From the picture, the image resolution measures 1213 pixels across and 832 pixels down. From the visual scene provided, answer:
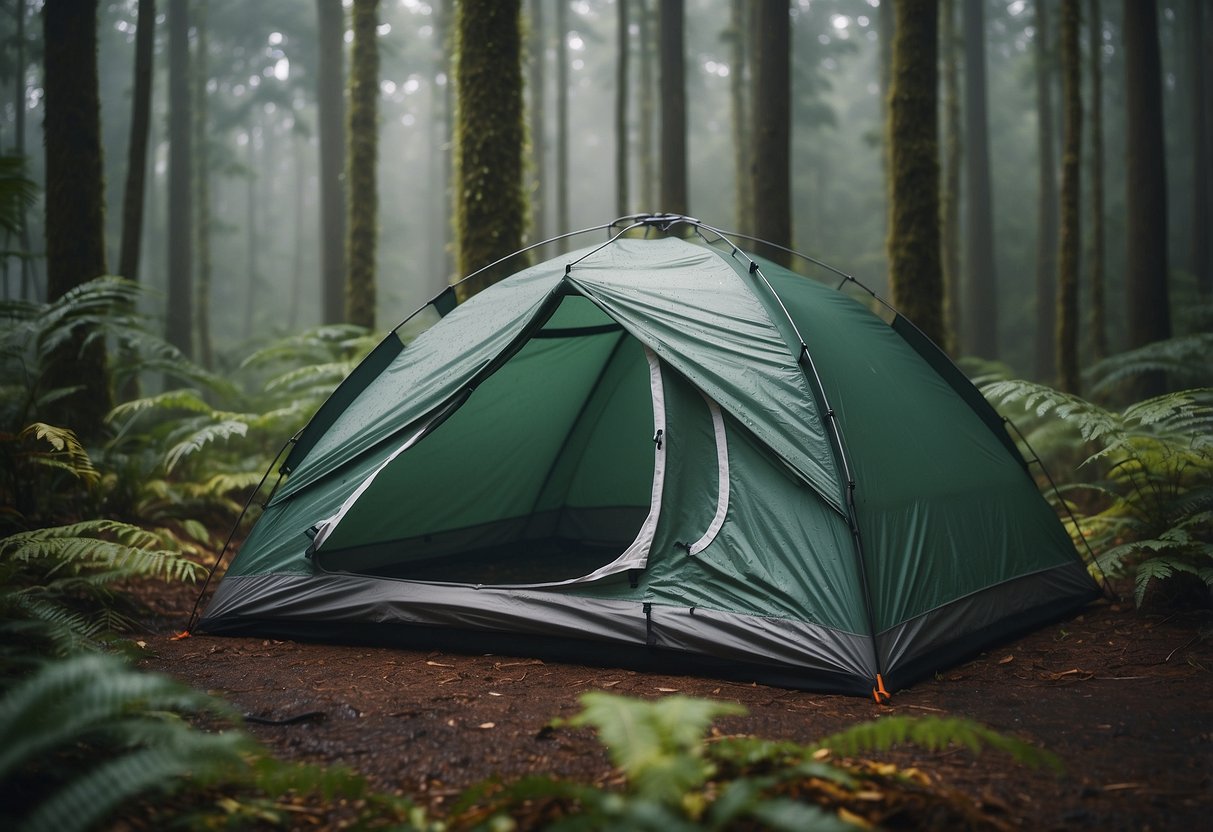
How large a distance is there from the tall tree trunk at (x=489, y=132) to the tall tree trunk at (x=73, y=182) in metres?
2.73

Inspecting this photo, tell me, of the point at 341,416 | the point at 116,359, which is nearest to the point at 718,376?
the point at 341,416

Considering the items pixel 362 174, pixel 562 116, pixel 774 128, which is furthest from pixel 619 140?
pixel 562 116

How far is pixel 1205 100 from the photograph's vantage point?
1556 cm

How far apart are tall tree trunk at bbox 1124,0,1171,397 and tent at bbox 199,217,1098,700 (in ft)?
16.4

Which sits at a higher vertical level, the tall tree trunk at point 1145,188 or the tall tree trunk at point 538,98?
the tall tree trunk at point 538,98

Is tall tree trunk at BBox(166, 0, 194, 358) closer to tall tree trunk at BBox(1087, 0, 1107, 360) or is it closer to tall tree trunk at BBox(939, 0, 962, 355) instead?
tall tree trunk at BBox(939, 0, 962, 355)

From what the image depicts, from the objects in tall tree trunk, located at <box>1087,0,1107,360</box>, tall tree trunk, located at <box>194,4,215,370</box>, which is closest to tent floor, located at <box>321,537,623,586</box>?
tall tree trunk, located at <box>1087,0,1107,360</box>

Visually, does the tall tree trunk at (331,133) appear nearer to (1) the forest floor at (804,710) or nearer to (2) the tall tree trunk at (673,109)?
(2) the tall tree trunk at (673,109)

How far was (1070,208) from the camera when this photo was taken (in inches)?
320

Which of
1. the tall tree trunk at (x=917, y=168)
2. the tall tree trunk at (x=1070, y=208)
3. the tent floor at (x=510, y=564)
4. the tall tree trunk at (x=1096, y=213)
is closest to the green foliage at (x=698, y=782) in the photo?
the tent floor at (x=510, y=564)

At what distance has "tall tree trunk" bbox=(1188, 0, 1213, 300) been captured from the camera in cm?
1477

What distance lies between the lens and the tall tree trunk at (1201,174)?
48.5ft

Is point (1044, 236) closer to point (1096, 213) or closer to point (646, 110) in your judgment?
point (1096, 213)

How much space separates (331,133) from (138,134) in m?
6.40
